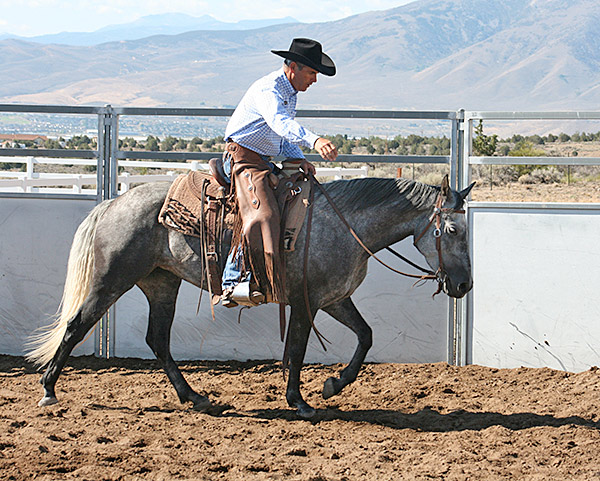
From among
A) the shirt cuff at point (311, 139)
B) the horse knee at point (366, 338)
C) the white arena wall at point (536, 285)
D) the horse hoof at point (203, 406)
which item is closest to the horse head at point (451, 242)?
the horse knee at point (366, 338)

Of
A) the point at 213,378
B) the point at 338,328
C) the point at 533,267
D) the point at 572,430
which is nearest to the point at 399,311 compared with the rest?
the point at 338,328

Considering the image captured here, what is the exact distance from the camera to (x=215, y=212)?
17.4 feet

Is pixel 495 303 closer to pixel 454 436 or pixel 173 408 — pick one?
pixel 454 436

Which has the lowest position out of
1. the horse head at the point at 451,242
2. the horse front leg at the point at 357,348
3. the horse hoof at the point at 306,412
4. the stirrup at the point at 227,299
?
the horse hoof at the point at 306,412

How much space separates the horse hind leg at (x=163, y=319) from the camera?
555 cm

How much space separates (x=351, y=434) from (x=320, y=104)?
492 ft

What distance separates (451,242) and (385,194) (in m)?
0.57

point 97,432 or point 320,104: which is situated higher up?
point 320,104

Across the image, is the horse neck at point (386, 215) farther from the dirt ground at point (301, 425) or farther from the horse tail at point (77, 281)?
the horse tail at point (77, 281)

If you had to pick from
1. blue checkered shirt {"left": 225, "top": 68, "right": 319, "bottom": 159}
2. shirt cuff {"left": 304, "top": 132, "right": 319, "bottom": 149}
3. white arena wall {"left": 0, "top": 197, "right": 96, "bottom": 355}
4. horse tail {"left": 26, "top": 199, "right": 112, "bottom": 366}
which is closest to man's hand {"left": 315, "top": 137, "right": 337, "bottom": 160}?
shirt cuff {"left": 304, "top": 132, "right": 319, "bottom": 149}

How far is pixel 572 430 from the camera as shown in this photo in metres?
4.71

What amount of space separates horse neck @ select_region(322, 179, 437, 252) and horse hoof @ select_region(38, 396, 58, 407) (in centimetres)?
247

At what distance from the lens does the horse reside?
16.6 feet

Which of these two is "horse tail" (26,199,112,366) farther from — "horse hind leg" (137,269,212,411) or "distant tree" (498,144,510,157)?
"distant tree" (498,144,510,157)
